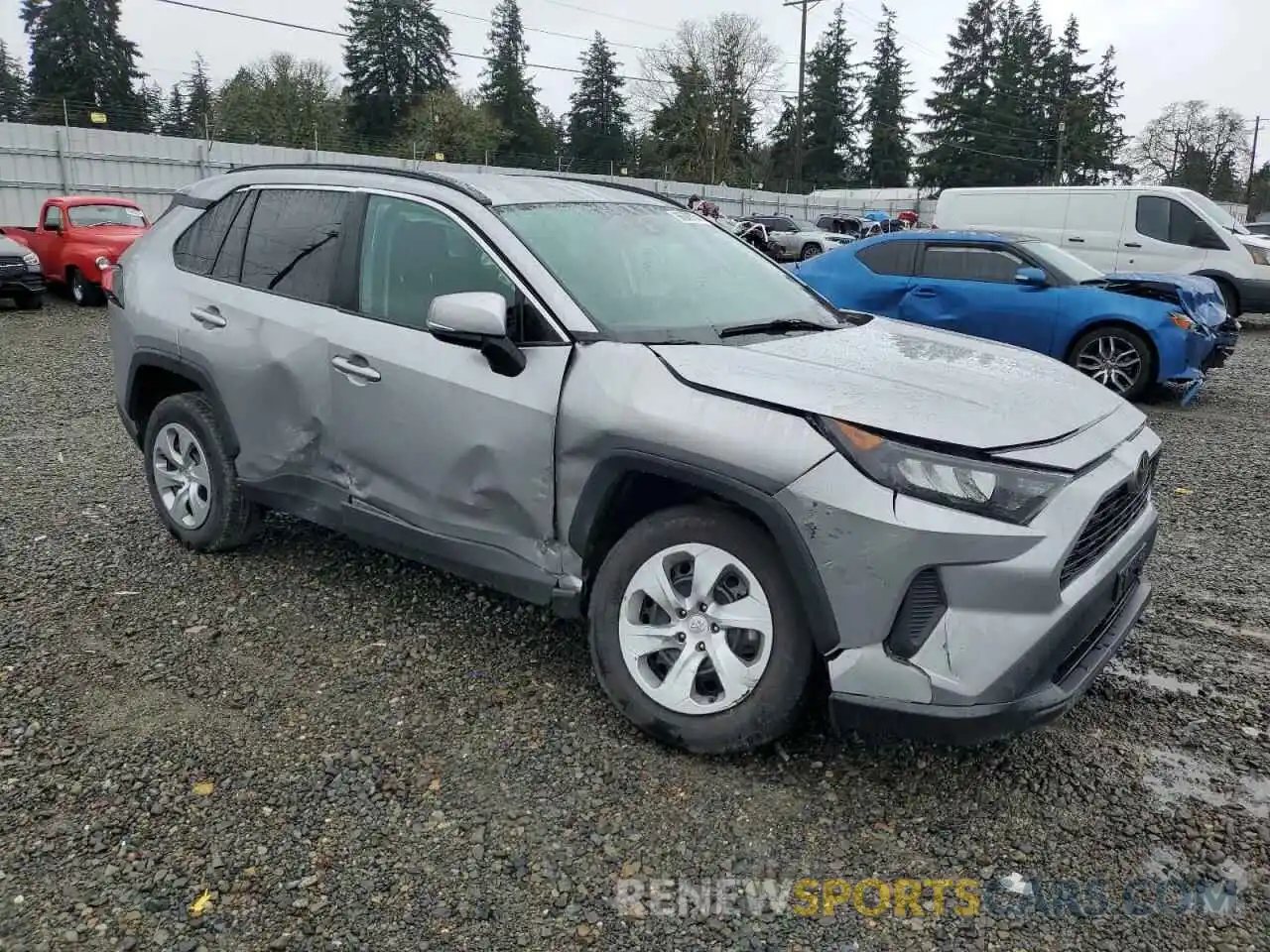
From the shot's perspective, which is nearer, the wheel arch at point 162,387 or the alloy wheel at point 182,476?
the wheel arch at point 162,387

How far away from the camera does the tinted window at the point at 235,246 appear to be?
4238 millimetres

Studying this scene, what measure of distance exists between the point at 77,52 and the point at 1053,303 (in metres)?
62.4

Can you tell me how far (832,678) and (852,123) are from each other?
7605 cm

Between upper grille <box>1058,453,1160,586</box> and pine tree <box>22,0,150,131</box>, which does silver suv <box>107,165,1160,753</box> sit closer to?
upper grille <box>1058,453,1160,586</box>

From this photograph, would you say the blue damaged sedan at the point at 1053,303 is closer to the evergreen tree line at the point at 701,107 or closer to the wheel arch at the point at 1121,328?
the wheel arch at the point at 1121,328

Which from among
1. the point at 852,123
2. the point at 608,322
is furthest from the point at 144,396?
the point at 852,123

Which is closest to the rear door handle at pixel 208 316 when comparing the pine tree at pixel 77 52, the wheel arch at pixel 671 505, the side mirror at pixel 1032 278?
the wheel arch at pixel 671 505

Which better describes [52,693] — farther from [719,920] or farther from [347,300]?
[719,920]

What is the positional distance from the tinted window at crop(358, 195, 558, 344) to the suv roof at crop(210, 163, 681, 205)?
0.14 meters

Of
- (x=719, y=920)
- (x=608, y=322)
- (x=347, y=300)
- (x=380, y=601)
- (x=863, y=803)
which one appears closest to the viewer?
(x=719, y=920)

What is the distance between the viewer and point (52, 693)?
3.33 m

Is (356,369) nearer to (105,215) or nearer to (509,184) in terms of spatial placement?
(509,184)

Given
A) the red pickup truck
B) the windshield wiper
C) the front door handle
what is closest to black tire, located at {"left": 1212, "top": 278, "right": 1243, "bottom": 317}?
Result: the windshield wiper

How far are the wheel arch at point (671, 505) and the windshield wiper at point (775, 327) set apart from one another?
2.00ft
